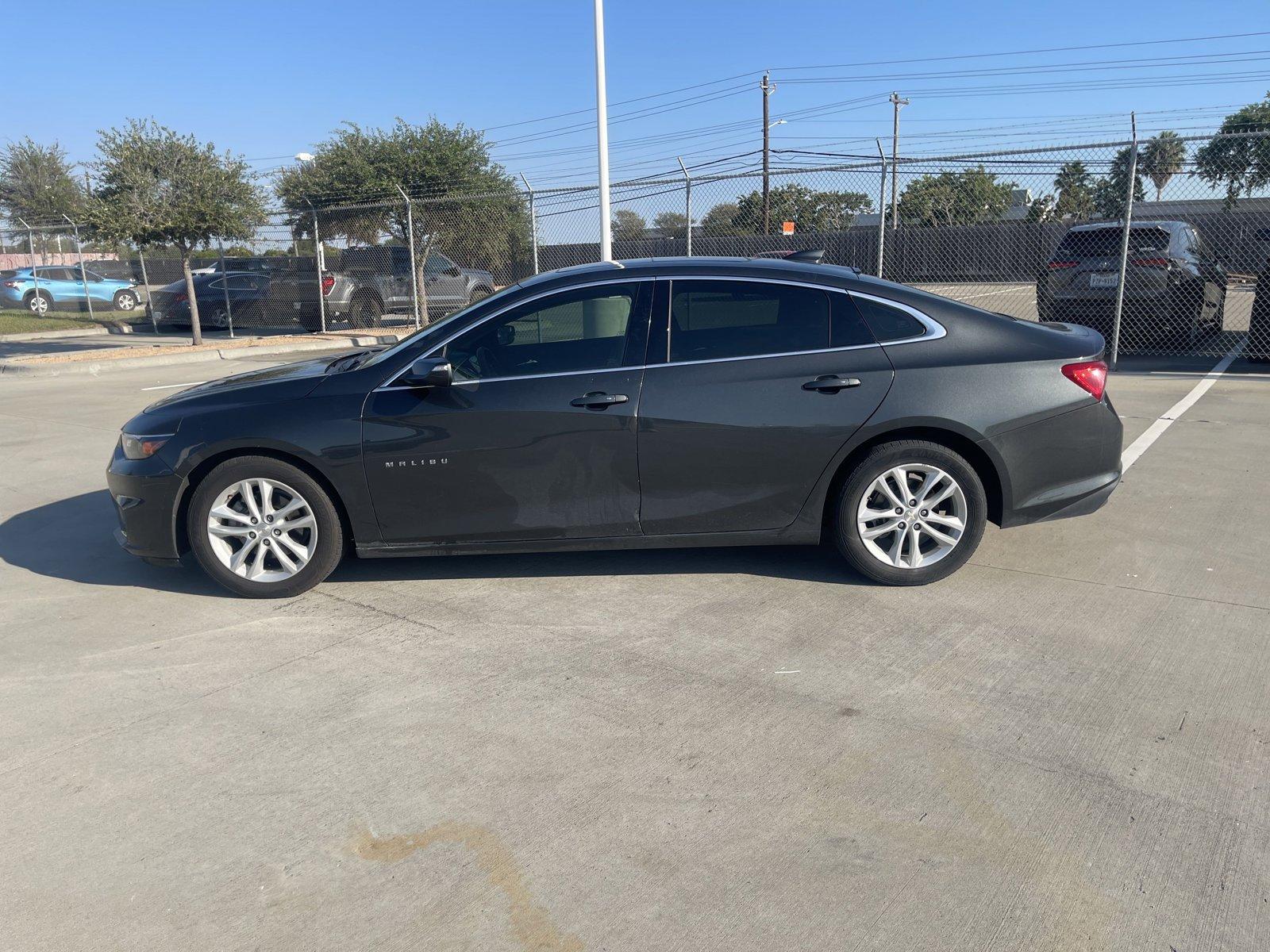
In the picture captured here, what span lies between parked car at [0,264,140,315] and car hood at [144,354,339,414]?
23.8m

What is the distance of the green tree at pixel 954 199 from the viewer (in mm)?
12734

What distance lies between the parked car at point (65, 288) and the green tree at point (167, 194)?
1032 cm

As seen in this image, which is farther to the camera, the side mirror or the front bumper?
the front bumper

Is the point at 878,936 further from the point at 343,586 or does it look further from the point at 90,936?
the point at 343,586

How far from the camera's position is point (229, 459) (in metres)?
4.74

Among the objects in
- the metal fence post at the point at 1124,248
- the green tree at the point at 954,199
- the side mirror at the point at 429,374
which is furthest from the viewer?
the green tree at the point at 954,199

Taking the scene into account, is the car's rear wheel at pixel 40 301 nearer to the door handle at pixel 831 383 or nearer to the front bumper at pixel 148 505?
the front bumper at pixel 148 505

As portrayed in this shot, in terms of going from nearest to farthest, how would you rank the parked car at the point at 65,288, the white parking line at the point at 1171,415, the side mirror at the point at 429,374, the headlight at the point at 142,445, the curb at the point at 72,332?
A: the side mirror at the point at 429,374 < the headlight at the point at 142,445 < the white parking line at the point at 1171,415 < the curb at the point at 72,332 < the parked car at the point at 65,288

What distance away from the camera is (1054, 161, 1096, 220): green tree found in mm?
11734

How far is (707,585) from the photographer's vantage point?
4855mm

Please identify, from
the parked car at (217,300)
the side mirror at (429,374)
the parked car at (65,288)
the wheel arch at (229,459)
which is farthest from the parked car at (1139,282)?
the parked car at (65,288)

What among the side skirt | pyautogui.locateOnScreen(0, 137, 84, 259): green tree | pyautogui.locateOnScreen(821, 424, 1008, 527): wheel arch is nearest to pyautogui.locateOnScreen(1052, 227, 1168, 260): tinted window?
pyautogui.locateOnScreen(821, 424, 1008, 527): wheel arch

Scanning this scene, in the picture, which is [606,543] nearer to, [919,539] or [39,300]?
[919,539]

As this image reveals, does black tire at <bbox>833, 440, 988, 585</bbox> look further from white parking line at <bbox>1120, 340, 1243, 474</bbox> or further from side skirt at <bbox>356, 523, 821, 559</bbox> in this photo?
white parking line at <bbox>1120, 340, 1243, 474</bbox>
